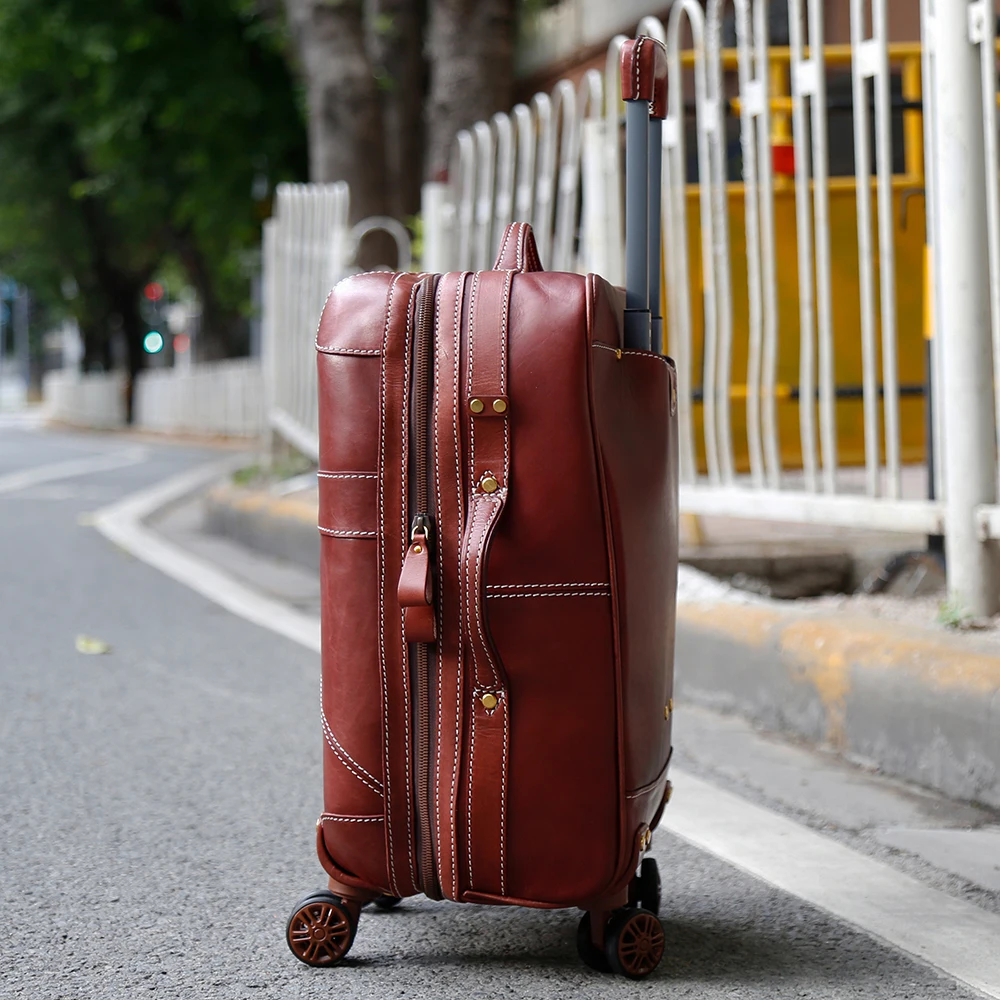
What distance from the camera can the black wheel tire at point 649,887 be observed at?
2.67 meters

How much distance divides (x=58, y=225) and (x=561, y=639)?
99.1 feet

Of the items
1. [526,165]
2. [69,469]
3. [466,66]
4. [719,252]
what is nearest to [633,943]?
[719,252]

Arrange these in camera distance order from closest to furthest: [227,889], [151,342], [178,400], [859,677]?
[227,889], [859,677], [178,400], [151,342]

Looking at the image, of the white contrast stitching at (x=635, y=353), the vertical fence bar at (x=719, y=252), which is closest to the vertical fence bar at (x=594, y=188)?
the vertical fence bar at (x=719, y=252)

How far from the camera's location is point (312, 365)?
910cm

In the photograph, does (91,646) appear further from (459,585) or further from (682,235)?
(459,585)

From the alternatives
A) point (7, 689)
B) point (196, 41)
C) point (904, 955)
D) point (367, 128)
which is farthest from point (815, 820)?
point (196, 41)

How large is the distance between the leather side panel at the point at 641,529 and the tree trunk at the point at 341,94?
9.04 metres

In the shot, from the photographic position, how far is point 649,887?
2.68 m

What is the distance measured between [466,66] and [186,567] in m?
Answer: 4.81

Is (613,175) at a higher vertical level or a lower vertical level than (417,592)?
higher

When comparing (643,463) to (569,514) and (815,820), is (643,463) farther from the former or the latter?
(815,820)

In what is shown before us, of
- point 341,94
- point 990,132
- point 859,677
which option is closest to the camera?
point 859,677

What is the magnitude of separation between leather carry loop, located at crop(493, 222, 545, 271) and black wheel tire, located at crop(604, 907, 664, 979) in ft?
3.14
